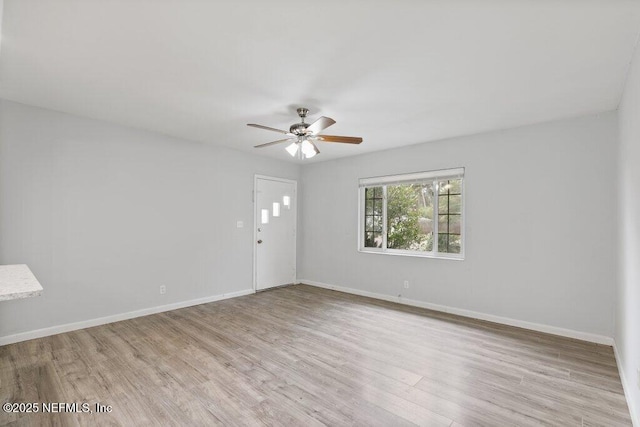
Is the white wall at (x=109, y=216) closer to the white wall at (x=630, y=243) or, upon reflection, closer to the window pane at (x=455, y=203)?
the window pane at (x=455, y=203)

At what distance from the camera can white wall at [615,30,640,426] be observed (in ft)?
6.64

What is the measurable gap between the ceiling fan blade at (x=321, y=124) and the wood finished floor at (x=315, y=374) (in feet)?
7.15

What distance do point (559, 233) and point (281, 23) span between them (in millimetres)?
3657

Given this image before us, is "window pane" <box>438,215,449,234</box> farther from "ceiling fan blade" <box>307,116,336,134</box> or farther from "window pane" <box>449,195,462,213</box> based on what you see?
"ceiling fan blade" <box>307,116,336,134</box>

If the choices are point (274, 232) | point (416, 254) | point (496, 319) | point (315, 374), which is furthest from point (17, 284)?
point (496, 319)

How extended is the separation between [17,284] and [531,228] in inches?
185

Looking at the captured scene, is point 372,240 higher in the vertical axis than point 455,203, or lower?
lower

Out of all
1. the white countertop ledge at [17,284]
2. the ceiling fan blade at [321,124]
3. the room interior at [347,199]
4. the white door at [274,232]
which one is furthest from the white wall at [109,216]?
the ceiling fan blade at [321,124]

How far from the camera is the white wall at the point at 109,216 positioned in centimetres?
319

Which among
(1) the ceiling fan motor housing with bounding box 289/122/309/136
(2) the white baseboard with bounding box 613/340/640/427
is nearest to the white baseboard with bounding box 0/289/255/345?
(1) the ceiling fan motor housing with bounding box 289/122/309/136

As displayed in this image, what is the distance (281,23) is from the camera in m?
1.85

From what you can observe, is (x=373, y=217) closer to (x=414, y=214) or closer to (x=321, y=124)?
(x=414, y=214)

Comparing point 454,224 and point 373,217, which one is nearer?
point 454,224

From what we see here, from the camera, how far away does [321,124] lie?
284 centimetres
